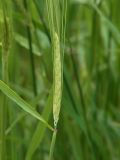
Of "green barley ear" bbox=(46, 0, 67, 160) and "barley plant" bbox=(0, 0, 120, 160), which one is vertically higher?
"green barley ear" bbox=(46, 0, 67, 160)

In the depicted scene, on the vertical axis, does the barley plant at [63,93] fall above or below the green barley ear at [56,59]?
below

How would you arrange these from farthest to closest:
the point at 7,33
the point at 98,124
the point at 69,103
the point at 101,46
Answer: the point at 101,46, the point at 98,124, the point at 69,103, the point at 7,33

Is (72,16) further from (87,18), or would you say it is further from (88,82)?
(88,82)

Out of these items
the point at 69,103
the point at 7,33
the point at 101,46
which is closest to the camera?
the point at 7,33

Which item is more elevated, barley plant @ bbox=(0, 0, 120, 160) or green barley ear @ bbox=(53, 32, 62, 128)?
green barley ear @ bbox=(53, 32, 62, 128)

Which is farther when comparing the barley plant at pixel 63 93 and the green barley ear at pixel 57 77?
the barley plant at pixel 63 93

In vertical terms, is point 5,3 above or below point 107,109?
above

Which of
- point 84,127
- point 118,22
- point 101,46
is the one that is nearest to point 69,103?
point 84,127

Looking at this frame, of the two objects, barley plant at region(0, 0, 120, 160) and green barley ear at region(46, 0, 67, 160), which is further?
barley plant at region(0, 0, 120, 160)
